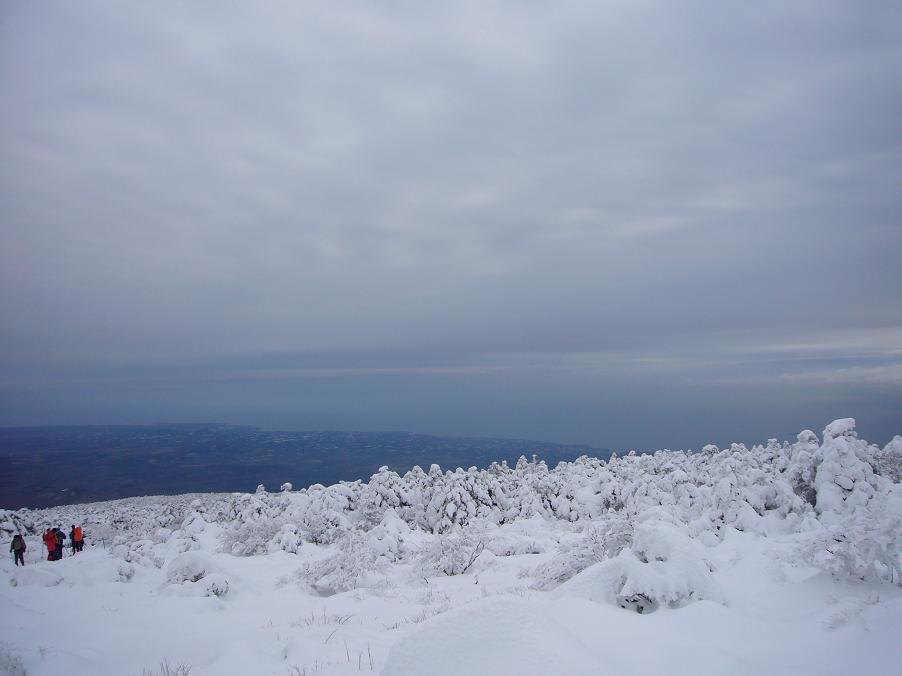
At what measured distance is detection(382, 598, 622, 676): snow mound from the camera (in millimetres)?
5504

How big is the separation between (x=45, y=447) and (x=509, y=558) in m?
105

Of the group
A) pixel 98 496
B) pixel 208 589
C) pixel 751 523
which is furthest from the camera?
pixel 98 496

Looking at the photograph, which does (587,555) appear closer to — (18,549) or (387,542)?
(387,542)

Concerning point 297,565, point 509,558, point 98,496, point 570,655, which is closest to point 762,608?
point 570,655

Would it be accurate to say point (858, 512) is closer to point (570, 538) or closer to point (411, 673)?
point (411, 673)

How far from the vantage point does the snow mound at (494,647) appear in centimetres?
550

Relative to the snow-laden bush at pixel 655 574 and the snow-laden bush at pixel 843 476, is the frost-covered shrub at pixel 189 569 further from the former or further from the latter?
the snow-laden bush at pixel 843 476

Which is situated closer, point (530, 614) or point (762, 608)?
point (530, 614)

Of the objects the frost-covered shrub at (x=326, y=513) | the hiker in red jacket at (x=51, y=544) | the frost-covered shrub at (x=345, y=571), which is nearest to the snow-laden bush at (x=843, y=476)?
the frost-covered shrub at (x=345, y=571)

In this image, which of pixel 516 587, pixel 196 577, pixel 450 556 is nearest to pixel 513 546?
pixel 450 556

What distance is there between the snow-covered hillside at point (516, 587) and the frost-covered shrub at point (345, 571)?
0.21ft

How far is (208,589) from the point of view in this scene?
42.8 ft

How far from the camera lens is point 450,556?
1536 cm

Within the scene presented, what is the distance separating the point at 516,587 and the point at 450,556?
395cm
